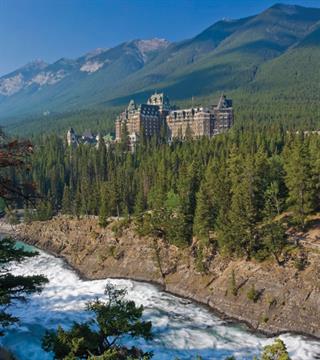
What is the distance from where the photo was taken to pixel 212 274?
164ft

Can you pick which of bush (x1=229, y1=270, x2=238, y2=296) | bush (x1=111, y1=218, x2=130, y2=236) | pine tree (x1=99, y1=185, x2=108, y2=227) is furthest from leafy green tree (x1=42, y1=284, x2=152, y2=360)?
pine tree (x1=99, y1=185, x2=108, y2=227)

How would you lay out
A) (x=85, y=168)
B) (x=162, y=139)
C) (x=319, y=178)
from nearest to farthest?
(x=319, y=178), (x=85, y=168), (x=162, y=139)

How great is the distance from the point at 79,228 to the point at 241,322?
4182 centimetres

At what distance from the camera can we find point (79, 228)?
74688 millimetres

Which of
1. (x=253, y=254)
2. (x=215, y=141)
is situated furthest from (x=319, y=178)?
(x=215, y=141)

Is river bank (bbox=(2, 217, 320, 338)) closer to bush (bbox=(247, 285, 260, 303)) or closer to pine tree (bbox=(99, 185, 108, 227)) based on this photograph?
bush (bbox=(247, 285, 260, 303))

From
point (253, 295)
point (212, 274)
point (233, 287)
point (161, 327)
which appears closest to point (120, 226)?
point (212, 274)

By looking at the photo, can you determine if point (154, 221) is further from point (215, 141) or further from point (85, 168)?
point (85, 168)

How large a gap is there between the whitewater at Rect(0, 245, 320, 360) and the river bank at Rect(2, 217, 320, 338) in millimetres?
1903

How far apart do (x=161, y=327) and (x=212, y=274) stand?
12.2 meters

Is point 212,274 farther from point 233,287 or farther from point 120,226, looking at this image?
point 120,226

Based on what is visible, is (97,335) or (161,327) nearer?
(97,335)

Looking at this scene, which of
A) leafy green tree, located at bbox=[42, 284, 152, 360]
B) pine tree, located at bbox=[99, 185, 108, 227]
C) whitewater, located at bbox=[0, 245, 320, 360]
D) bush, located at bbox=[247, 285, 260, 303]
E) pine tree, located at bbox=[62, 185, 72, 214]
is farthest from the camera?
pine tree, located at bbox=[62, 185, 72, 214]

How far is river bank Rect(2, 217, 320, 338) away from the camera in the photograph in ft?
131
